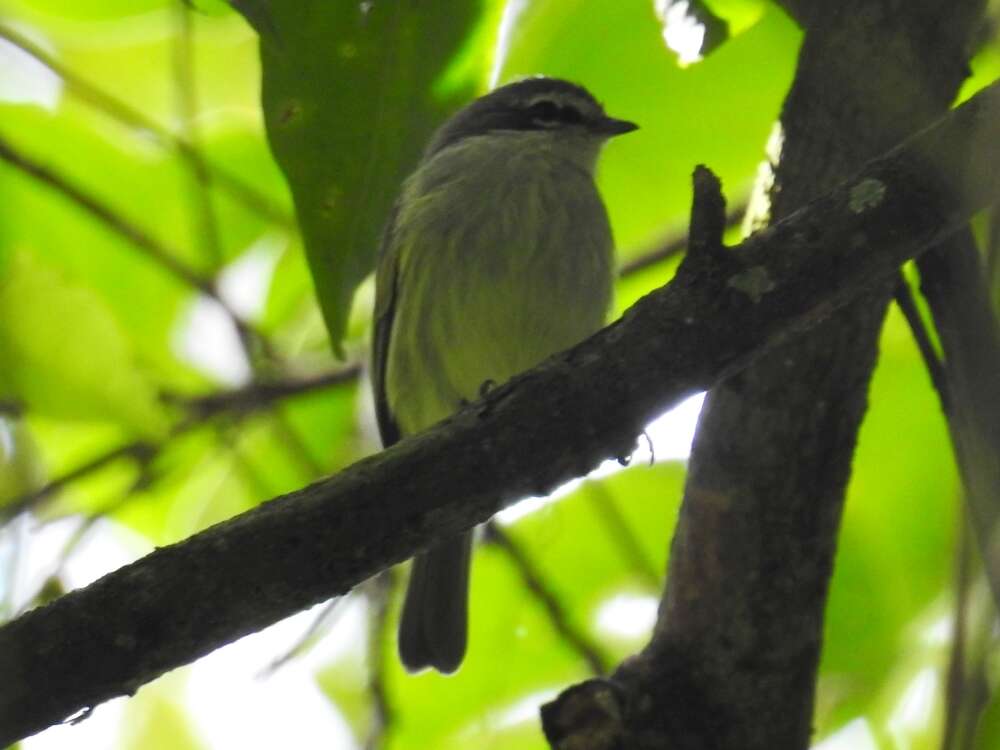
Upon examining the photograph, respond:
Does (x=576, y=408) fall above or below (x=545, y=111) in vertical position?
below

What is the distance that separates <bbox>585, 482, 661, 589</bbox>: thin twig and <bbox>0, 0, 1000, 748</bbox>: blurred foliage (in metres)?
0.01

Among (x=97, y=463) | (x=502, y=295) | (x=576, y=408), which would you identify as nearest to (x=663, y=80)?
(x=502, y=295)

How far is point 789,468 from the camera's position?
2.93 metres

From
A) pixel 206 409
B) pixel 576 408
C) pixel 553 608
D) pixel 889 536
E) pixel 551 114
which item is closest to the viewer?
pixel 576 408

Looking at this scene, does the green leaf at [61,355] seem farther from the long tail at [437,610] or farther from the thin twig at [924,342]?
the thin twig at [924,342]

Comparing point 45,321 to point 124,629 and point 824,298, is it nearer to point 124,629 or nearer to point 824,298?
point 124,629

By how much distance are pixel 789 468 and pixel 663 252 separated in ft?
5.28

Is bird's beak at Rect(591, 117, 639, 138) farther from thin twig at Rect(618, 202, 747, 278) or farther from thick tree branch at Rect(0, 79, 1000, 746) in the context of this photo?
thick tree branch at Rect(0, 79, 1000, 746)

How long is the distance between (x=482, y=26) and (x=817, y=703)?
63.0 inches

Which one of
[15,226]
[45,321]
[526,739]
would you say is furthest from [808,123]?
[15,226]

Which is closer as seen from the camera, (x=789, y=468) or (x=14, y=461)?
(x=789, y=468)

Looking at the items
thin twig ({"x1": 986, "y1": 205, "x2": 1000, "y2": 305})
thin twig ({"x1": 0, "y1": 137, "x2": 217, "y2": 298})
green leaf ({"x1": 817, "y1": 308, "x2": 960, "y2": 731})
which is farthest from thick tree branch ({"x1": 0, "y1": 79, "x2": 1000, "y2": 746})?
thin twig ({"x1": 0, "y1": 137, "x2": 217, "y2": 298})

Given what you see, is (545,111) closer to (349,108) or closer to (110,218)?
(110,218)

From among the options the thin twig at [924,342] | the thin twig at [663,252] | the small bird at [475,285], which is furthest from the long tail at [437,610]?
the thin twig at [924,342]
